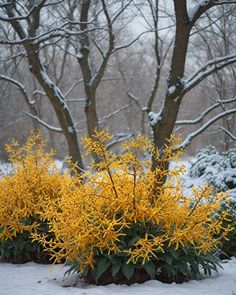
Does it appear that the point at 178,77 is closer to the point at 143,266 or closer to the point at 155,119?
the point at 155,119

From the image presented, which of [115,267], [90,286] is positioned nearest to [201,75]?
[115,267]

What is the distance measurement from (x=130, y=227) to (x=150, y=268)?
0.42 m

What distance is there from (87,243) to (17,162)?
2.10 m

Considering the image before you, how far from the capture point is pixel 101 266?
359cm

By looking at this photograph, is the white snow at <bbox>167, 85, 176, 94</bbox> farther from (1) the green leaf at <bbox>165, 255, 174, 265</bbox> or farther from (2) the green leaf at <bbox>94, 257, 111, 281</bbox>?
(2) the green leaf at <bbox>94, 257, 111, 281</bbox>

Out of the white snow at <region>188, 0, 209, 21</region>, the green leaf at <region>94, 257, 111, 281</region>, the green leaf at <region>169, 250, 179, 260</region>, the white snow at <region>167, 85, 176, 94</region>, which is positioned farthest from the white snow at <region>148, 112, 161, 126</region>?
the green leaf at <region>94, 257, 111, 281</region>

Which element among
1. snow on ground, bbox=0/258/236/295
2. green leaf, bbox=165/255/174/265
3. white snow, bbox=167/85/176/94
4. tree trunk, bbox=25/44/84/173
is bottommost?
snow on ground, bbox=0/258/236/295

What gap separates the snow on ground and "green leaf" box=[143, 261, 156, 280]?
0.31 ft

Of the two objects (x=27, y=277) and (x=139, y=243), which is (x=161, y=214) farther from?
(x=27, y=277)

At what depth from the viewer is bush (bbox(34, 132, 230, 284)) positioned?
3578 millimetres

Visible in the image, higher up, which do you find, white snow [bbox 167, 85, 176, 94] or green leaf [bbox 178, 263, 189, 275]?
white snow [bbox 167, 85, 176, 94]

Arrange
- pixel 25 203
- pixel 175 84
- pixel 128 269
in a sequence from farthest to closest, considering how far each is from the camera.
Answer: pixel 175 84 < pixel 25 203 < pixel 128 269

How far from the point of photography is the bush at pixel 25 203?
4.73m

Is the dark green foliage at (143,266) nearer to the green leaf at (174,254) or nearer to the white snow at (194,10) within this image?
the green leaf at (174,254)
